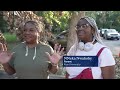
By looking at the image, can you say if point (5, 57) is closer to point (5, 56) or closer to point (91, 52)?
point (5, 56)

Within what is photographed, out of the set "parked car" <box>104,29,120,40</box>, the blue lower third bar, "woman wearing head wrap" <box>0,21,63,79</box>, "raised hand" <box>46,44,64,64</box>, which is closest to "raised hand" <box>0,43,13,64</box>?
"woman wearing head wrap" <box>0,21,63,79</box>

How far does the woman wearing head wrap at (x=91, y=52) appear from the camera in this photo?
7.98 feet

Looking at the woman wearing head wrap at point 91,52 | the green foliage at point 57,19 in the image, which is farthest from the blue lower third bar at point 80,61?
the green foliage at point 57,19

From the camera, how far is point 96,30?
8.29ft

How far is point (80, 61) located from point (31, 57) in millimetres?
443

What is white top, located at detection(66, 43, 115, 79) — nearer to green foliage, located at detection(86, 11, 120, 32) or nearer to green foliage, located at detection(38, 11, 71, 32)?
green foliage, located at detection(86, 11, 120, 32)

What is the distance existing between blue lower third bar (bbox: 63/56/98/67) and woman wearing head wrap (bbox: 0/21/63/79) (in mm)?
91

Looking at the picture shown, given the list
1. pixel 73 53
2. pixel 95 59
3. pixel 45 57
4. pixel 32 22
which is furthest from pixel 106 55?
pixel 32 22

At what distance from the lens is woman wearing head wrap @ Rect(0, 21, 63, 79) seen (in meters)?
2.60

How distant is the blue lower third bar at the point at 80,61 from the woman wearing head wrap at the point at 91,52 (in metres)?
0.03

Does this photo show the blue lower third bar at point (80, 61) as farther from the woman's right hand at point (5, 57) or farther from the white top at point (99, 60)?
the woman's right hand at point (5, 57)

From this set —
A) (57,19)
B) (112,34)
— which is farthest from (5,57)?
(57,19)
